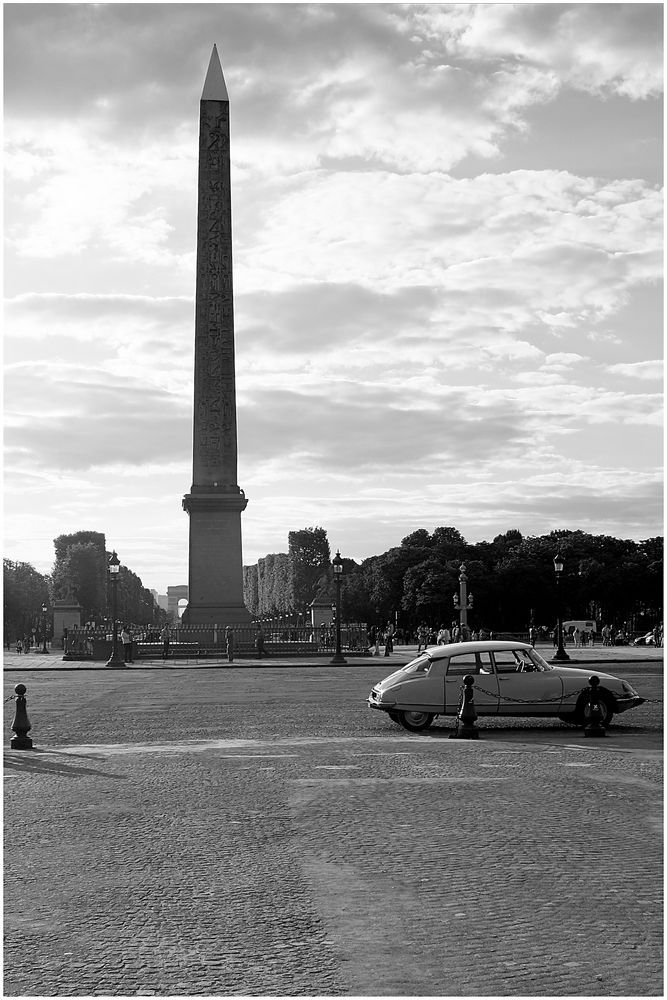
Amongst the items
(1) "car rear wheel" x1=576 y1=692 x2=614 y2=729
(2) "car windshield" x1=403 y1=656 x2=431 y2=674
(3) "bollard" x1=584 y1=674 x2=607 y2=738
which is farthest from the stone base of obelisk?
(3) "bollard" x1=584 y1=674 x2=607 y2=738

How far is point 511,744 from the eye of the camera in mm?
15445

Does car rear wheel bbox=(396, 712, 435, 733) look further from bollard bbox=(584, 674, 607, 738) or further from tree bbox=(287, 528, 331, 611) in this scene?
tree bbox=(287, 528, 331, 611)

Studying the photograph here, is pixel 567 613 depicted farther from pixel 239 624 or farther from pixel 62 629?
pixel 239 624

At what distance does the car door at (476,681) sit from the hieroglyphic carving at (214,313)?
31084 mm

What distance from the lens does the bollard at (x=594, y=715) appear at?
16.3 m

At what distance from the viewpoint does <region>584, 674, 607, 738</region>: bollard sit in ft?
53.5

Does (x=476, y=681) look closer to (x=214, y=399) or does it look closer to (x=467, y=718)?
(x=467, y=718)

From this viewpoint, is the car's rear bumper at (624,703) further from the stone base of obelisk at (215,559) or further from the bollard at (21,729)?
the stone base of obelisk at (215,559)

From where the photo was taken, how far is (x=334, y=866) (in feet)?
27.0

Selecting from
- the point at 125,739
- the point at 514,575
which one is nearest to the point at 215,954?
the point at 125,739

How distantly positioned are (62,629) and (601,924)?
68191 mm

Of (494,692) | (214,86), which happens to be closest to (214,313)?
(214,86)

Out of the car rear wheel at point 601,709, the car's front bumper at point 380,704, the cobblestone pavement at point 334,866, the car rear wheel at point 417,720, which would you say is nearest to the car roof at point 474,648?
the car rear wheel at point 417,720

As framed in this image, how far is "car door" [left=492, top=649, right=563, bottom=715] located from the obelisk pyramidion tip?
123ft
